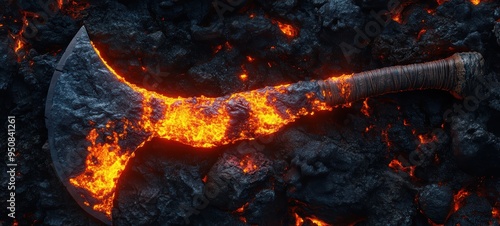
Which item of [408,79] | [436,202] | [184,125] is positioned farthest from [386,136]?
[184,125]

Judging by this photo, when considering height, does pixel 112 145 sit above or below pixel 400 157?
above

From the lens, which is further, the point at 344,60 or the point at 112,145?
the point at 344,60

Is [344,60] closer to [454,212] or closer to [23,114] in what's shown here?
[454,212]

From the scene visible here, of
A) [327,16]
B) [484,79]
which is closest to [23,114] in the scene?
[327,16]

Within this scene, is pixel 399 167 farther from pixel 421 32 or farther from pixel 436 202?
pixel 421 32

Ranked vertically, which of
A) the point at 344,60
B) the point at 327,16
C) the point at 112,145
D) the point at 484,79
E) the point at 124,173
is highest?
the point at 327,16

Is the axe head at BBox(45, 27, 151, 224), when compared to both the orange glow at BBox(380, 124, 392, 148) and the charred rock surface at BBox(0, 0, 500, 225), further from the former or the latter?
the orange glow at BBox(380, 124, 392, 148)

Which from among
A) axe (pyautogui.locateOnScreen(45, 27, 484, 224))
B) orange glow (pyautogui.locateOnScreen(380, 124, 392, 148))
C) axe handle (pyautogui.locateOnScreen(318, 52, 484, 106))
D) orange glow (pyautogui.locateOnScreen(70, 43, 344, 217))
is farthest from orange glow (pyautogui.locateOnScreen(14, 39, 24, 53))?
orange glow (pyautogui.locateOnScreen(380, 124, 392, 148))
